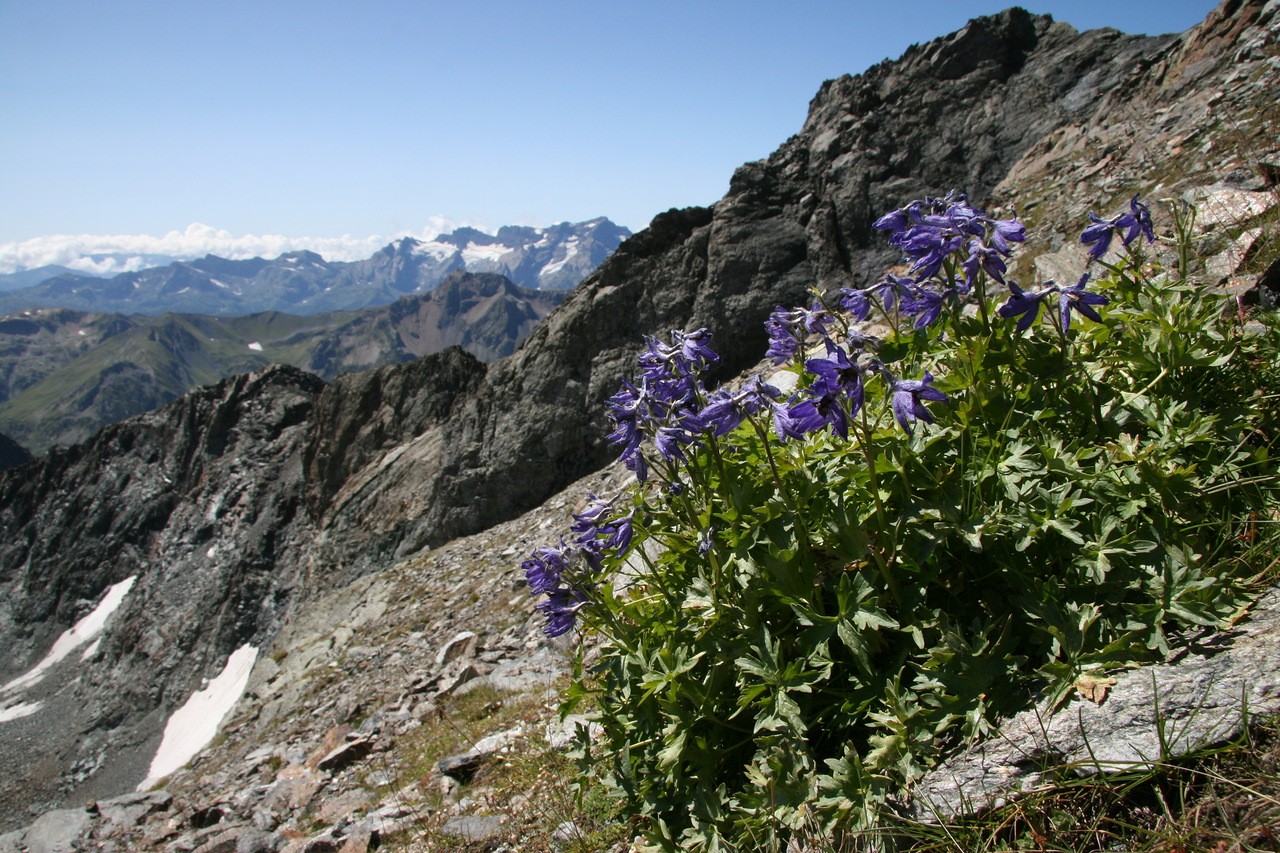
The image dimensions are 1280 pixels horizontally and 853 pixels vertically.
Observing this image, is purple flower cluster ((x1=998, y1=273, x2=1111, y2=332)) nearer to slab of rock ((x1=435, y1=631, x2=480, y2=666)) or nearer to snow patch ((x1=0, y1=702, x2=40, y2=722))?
slab of rock ((x1=435, y1=631, x2=480, y2=666))

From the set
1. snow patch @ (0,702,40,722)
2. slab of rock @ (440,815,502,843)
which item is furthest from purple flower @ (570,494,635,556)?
snow patch @ (0,702,40,722)

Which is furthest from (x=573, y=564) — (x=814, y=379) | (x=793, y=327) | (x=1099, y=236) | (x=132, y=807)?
(x=132, y=807)

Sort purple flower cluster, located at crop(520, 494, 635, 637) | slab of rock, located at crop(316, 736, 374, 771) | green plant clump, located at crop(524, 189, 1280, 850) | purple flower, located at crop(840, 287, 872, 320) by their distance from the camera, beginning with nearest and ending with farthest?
green plant clump, located at crop(524, 189, 1280, 850) < purple flower, located at crop(840, 287, 872, 320) < purple flower cluster, located at crop(520, 494, 635, 637) < slab of rock, located at crop(316, 736, 374, 771)

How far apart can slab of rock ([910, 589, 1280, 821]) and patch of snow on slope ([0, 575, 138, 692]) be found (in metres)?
85.8

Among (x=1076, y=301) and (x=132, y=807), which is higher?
(x=1076, y=301)

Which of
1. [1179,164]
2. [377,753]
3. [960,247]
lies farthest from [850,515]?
[1179,164]

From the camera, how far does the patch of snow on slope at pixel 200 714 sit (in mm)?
39944

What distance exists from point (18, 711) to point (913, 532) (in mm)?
87327

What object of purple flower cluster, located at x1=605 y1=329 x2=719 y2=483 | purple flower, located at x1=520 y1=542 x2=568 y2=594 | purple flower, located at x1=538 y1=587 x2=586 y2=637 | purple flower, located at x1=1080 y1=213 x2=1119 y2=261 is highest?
purple flower, located at x1=1080 y1=213 x2=1119 y2=261

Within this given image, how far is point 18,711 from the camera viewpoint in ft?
207

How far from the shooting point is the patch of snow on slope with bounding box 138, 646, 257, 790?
39.9 meters

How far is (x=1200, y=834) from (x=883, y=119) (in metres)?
29.0

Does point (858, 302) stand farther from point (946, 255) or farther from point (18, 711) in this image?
point (18, 711)

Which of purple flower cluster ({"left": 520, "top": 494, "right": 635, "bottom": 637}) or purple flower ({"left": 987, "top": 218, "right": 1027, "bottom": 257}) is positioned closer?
purple flower ({"left": 987, "top": 218, "right": 1027, "bottom": 257})
